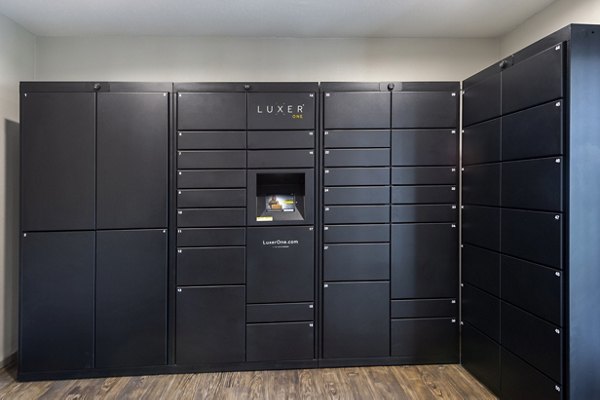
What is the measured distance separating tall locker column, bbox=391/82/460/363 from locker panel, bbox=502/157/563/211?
0.51m

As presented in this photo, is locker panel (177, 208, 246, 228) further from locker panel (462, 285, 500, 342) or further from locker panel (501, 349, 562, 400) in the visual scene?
locker panel (501, 349, 562, 400)

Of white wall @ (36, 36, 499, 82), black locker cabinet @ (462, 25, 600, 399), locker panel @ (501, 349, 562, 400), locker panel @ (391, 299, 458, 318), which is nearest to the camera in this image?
black locker cabinet @ (462, 25, 600, 399)

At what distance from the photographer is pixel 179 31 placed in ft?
9.08

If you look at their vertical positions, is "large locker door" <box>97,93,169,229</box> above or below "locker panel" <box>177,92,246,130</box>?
below

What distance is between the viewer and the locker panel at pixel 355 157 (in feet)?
8.24

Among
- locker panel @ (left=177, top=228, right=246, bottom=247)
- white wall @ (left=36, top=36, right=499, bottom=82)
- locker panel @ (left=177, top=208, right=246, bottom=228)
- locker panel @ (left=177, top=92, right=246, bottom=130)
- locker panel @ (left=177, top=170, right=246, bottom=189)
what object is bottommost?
locker panel @ (left=177, top=228, right=246, bottom=247)

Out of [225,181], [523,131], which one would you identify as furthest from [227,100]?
[523,131]

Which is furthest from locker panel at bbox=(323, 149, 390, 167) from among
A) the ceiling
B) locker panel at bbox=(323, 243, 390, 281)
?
the ceiling

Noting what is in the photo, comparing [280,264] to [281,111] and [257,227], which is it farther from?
→ [281,111]

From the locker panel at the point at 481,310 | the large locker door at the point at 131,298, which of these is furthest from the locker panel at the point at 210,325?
the locker panel at the point at 481,310

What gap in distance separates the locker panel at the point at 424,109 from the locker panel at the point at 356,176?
37 centimetres

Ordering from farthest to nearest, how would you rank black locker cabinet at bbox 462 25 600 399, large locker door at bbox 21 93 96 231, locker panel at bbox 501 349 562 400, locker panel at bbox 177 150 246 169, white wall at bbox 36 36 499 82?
white wall at bbox 36 36 499 82
locker panel at bbox 177 150 246 169
large locker door at bbox 21 93 96 231
locker panel at bbox 501 349 562 400
black locker cabinet at bbox 462 25 600 399

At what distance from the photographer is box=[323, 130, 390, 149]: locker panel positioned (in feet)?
8.23

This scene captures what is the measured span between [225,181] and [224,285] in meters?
0.75
